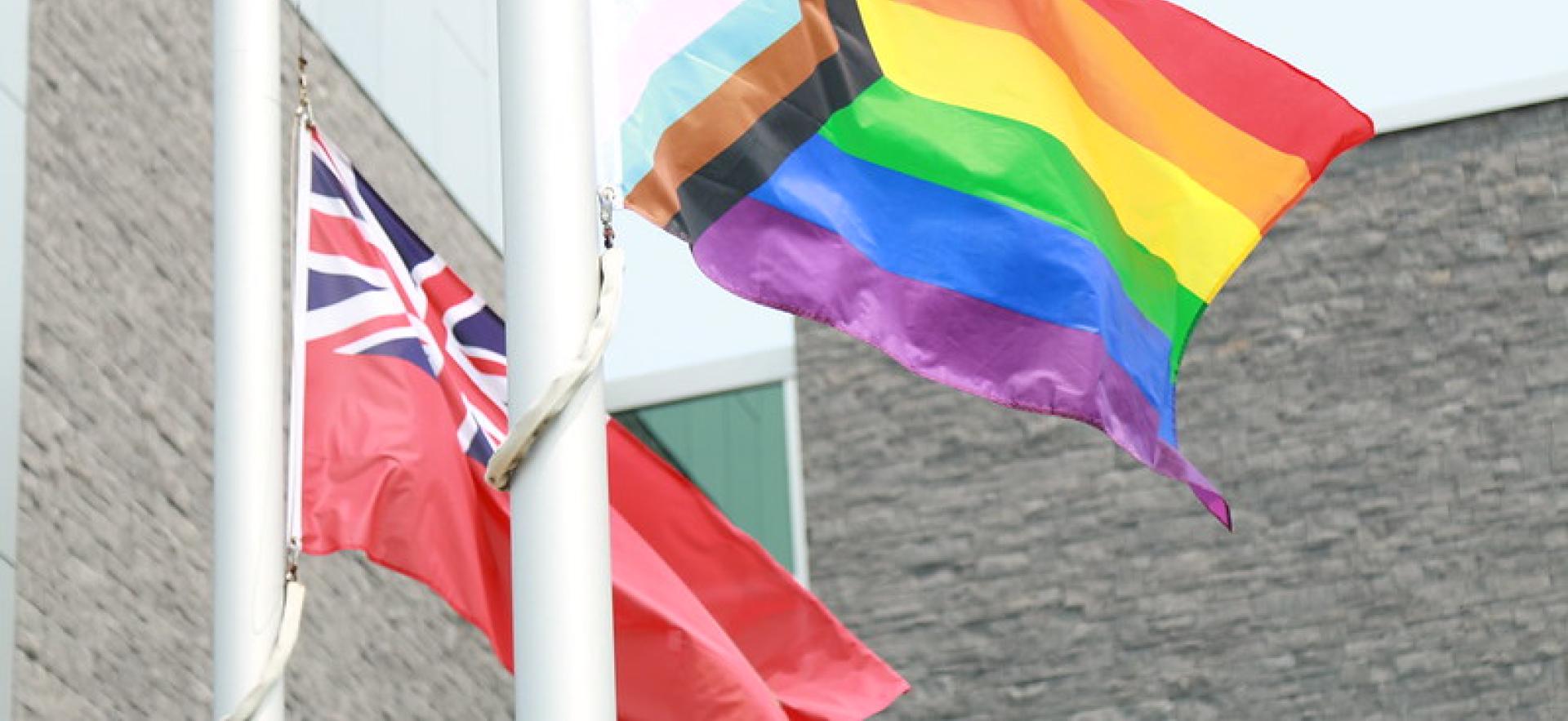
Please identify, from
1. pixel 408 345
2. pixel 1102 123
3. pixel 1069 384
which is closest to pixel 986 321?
pixel 1069 384

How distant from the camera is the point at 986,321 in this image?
8.10 meters

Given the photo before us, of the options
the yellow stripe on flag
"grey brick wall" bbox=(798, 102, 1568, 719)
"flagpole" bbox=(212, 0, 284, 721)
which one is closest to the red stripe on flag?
the yellow stripe on flag

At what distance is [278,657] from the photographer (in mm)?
6625

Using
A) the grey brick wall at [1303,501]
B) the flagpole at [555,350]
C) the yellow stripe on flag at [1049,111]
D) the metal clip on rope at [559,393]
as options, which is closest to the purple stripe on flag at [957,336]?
the yellow stripe on flag at [1049,111]

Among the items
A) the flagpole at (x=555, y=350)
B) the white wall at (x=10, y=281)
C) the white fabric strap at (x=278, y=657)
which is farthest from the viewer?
the white wall at (x=10, y=281)

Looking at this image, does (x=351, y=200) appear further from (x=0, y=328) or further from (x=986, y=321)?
(x=0, y=328)

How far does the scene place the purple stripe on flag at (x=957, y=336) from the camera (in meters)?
7.64

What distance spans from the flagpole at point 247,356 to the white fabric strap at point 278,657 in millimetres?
30

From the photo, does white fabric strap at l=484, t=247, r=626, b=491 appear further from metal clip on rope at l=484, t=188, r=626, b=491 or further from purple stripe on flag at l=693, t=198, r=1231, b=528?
purple stripe on flag at l=693, t=198, r=1231, b=528

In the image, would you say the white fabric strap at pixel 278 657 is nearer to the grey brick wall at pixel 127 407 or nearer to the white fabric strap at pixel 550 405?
the white fabric strap at pixel 550 405

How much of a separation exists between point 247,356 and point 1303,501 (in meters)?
11.6

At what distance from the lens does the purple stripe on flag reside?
7.64m

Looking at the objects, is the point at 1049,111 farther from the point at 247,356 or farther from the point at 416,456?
the point at 247,356

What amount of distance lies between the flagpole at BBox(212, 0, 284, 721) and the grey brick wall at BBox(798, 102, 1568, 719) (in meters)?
11.0
